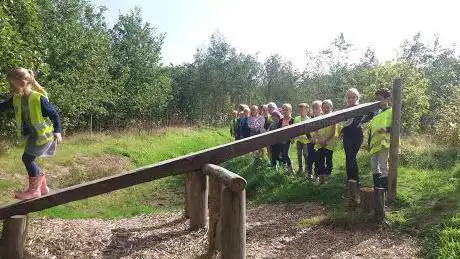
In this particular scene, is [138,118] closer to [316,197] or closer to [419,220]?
[316,197]

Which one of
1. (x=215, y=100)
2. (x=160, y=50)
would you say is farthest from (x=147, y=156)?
(x=215, y=100)

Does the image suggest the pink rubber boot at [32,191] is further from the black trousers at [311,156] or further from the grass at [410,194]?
the black trousers at [311,156]

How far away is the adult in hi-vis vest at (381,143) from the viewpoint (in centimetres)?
745

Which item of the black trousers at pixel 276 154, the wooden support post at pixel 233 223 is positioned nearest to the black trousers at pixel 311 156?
the black trousers at pixel 276 154

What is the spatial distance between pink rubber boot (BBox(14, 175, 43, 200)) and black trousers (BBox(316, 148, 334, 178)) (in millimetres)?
5646

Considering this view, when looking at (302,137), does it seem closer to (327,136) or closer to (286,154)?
(286,154)

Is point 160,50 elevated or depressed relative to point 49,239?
elevated

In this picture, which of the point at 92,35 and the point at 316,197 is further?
the point at 92,35

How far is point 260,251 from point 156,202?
5551 mm

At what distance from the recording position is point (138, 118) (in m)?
35.1

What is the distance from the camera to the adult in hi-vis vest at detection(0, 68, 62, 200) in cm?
520

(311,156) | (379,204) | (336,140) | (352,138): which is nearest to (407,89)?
(336,140)

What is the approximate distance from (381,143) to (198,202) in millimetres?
3420

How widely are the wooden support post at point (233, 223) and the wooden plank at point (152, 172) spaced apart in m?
1.11
